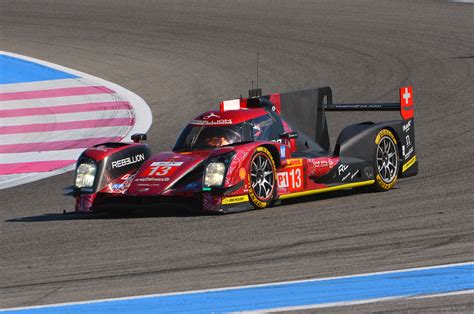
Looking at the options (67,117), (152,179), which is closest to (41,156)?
(67,117)

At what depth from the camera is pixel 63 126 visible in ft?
53.4

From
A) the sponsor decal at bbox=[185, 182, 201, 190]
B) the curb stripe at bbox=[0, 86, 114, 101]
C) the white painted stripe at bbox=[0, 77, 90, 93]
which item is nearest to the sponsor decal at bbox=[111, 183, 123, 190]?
the sponsor decal at bbox=[185, 182, 201, 190]

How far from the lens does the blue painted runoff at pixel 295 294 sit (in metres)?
6.34

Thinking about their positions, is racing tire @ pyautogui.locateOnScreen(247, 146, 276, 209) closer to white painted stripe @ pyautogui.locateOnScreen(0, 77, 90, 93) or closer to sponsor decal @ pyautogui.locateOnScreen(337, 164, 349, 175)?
sponsor decal @ pyautogui.locateOnScreen(337, 164, 349, 175)

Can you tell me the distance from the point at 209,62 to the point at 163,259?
521 inches

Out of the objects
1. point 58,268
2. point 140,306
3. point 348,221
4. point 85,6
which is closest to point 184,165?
point 348,221

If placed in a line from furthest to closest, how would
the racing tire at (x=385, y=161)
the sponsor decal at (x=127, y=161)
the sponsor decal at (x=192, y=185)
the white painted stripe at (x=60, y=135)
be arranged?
the white painted stripe at (x=60, y=135), the racing tire at (x=385, y=161), the sponsor decal at (x=127, y=161), the sponsor decal at (x=192, y=185)

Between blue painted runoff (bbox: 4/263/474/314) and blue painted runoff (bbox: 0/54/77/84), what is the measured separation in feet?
43.9

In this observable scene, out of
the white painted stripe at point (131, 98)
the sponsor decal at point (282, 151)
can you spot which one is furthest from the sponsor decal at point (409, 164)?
the white painted stripe at point (131, 98)

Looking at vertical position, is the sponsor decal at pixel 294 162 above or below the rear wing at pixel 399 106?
below

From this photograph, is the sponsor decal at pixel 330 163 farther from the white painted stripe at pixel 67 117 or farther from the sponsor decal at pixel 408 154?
the white painted stripe at pixel 67 117

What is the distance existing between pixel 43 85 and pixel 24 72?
119 centimetres

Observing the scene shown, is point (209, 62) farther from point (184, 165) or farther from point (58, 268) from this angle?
point (58, 268)

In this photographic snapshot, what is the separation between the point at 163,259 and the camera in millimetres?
7977
